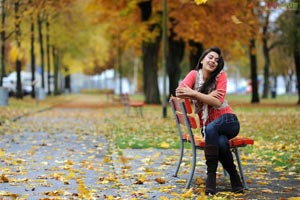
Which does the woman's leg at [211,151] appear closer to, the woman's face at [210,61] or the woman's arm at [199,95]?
the woman's arm at [199,95]

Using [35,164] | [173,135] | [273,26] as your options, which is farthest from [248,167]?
[273,26]

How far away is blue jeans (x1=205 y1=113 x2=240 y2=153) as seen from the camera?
738 centimetres

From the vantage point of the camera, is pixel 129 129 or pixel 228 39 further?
pixel 228 39

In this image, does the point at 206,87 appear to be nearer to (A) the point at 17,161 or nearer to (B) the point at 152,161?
(B) the point at 152,161

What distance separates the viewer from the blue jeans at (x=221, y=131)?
738 cm

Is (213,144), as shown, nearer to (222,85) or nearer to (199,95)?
(199,95)

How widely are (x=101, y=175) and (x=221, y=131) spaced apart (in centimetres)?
226

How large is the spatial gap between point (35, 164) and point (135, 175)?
6.89 ft

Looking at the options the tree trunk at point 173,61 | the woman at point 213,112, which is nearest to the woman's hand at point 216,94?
the woman at point 213,112

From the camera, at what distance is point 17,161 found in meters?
10.5

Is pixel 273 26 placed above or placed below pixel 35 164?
above

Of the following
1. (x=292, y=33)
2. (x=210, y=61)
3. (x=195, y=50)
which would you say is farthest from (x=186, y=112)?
(x=195, y=50)

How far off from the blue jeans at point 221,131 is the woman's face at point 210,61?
23.0 inches

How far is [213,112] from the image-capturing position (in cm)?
762
